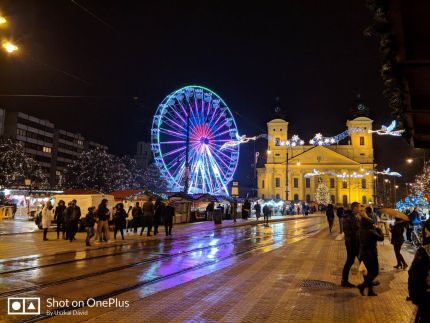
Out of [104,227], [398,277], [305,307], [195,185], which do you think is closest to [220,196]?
[195,185]

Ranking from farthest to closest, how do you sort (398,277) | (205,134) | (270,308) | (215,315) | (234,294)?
(205,134) → (398,277) → (234,294) → (270,308) → (215,315)

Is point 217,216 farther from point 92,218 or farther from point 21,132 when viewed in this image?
point 21,132

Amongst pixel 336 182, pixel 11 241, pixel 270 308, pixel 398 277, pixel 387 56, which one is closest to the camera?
pixel 387 56

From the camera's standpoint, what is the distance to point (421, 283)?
17.4 feet

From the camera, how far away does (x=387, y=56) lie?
5.32 metres

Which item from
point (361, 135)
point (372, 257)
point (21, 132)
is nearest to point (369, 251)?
point (372, 257)

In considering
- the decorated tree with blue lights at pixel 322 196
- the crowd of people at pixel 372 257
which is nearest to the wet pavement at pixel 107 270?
the crowd of people at pixel 372 257

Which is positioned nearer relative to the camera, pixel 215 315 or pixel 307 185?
pixel 215 315

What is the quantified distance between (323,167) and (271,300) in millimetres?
118745

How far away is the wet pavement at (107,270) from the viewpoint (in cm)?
838

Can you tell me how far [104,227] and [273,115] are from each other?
109 m

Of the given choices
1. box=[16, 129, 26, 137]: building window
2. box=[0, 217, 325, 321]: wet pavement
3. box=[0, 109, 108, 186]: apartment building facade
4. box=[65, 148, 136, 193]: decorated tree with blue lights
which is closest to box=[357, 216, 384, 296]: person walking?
box=[0, 217, 325, 321]: wet pavement

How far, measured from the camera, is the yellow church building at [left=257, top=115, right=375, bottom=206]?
120 m

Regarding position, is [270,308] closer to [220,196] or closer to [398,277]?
[398,277]
